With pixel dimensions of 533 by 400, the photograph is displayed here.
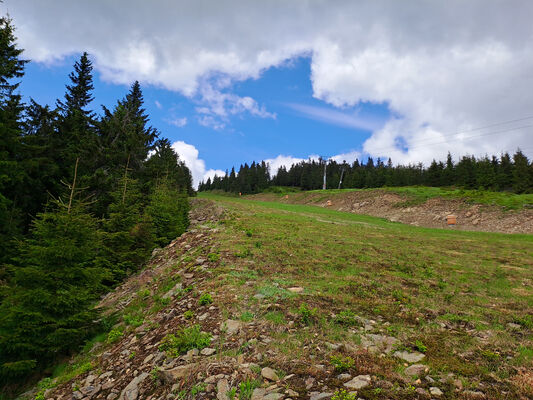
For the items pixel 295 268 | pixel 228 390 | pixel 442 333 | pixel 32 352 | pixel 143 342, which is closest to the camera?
pixel 228 390

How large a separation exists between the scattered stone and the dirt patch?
29.8 metres

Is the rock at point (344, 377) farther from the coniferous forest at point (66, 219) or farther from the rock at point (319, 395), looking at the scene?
the coniferous forest at point (66, 219)

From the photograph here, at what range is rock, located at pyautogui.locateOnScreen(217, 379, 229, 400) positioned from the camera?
4.05 m

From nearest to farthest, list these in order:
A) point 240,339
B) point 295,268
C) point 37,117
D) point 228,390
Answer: point 228,390 → point 240,339 → point 295,268 → point 37,117

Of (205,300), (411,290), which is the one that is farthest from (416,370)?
(205,300)

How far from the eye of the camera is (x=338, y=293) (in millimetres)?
7945

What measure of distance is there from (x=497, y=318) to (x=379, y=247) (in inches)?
302

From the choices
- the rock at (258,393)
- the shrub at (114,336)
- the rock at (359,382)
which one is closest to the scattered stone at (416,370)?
the rock at (359,382)

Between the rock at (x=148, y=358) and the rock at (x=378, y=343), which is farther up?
the rock at (x=378, y=343)

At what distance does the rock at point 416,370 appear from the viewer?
4.48m

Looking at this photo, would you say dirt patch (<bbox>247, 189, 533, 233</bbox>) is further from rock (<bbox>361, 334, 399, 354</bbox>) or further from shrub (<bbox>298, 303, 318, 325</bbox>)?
shrub (<bbox>298, 303, 318, 325</bbox>)

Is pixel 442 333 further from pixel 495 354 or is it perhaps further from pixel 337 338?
pixel 337 338

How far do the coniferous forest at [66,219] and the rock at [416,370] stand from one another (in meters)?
8.95

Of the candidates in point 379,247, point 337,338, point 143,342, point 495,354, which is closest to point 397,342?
point 337,338
